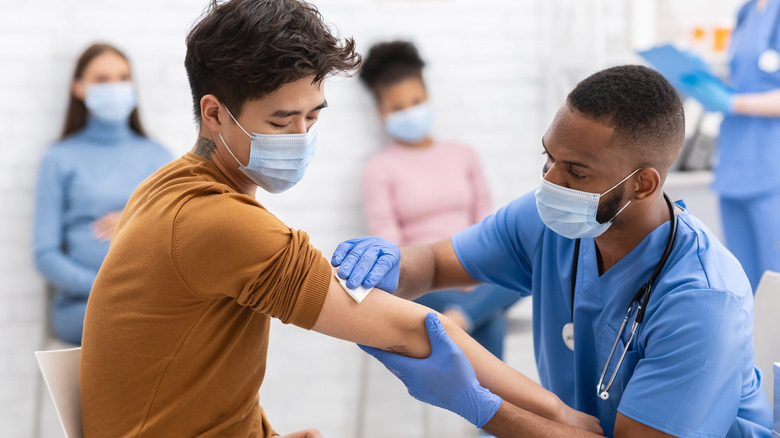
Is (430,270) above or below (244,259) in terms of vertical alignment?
below

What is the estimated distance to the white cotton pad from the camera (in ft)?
4.19

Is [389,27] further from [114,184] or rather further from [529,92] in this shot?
[114,184]

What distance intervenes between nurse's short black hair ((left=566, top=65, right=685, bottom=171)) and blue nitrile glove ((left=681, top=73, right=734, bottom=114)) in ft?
4.79

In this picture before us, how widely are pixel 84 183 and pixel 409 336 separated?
5.59 feet

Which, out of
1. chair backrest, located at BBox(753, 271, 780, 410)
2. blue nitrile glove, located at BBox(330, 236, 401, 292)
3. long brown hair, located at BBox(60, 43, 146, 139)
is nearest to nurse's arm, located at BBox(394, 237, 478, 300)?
blue nitrile glove, located at BBox(330, 236, 401, 292)

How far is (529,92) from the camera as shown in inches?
124

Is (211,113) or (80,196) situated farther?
(80,196)

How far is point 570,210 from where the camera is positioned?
144 centimetres

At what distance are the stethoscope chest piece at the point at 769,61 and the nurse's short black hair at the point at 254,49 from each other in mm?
2002

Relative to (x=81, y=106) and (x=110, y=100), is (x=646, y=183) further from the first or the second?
(x=81, y=106)

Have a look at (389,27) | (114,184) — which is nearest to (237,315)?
(114,184)

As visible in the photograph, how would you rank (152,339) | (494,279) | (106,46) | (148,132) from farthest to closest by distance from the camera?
(148,132)
(106,46)
(494,279)
(152,339)

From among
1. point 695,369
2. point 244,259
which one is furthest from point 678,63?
point 244,259

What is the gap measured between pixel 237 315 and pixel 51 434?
1930 mm
